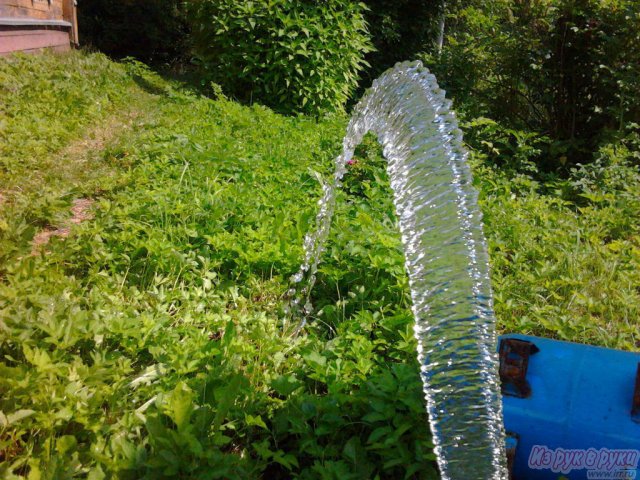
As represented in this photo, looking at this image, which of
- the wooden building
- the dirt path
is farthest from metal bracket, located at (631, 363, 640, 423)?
the wooden building

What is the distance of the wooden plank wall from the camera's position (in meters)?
6.65

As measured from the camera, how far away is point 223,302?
8.03 feet

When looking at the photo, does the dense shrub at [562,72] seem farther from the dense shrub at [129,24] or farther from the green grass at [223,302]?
the dense shrub at [129,24]

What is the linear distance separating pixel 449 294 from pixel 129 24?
41.8 feet

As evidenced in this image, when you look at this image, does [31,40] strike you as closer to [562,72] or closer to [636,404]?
[562,72]

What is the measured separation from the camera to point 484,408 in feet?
4.95

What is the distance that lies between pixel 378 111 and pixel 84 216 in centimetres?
163

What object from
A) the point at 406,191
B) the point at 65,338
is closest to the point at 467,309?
the point at 406,191

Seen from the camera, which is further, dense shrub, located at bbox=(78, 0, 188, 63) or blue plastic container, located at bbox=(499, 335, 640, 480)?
dense shrub, located at bbox=(78, 0, 188, 63)

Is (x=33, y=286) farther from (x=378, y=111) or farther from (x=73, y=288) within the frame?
(x=378, y=111)

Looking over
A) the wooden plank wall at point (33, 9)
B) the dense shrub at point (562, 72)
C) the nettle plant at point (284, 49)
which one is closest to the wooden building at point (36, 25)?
the wooden plank wall at point (33, 9)

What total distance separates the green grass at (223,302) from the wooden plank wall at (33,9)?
9.26 feet

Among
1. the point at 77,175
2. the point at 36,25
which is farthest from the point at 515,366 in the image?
the point at 36,25

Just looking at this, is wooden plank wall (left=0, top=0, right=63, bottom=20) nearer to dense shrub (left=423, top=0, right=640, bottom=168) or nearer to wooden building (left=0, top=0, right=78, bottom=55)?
wooden building (left=0, top=0, right=78, bottom=55)
